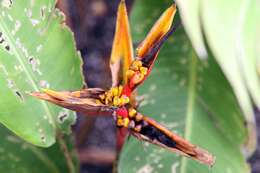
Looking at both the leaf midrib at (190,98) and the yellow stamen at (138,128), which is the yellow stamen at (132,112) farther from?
the leaf midrib at (190,98)

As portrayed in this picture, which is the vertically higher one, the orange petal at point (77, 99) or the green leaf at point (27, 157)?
the green leaf at point (27, 157)

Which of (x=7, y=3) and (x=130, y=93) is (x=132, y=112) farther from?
(x=7, y=3)

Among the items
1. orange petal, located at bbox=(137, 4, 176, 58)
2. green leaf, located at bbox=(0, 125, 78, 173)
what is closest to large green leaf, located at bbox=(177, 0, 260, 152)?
orange petal, located at bbox=(137, 4, 176, 58)

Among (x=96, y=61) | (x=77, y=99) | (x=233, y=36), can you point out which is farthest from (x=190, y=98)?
(x=96, y=61)

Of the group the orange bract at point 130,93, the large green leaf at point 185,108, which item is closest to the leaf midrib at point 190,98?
the large green leaf at point 185,108

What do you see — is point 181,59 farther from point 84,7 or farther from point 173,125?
point 84,7

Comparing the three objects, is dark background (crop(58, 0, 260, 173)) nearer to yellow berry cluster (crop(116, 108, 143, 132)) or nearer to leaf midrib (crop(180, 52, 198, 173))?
leaf midrib (crop(180, 52, 198, 173))

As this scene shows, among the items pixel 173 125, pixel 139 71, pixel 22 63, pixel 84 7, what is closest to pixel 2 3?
pixel 22 63
